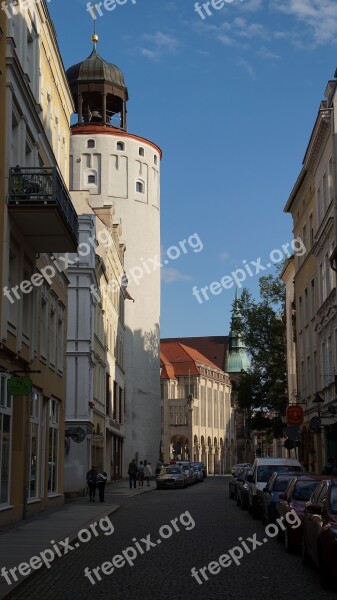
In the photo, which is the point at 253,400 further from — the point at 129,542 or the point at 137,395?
the point at 129,542

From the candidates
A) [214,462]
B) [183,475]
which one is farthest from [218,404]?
[183,475]

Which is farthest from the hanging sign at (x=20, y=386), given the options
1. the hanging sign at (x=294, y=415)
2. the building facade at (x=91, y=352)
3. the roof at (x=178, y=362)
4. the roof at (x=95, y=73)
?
the roof at (x=178, y=362)

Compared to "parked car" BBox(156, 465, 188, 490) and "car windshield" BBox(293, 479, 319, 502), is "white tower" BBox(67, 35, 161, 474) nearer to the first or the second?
"parked car" BBox(156, 465, 188, 490)

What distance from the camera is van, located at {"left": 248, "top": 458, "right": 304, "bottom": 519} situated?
79.9 feet

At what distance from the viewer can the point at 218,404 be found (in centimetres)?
14900

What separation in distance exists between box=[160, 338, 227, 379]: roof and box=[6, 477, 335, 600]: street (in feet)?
393

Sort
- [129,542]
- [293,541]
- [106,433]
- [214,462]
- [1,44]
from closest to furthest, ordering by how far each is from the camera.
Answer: [293,541], [129,542], [1,44], [106,433], [214,462]

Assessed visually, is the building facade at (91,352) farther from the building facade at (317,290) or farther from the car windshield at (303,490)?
the car windshield at (303,490)

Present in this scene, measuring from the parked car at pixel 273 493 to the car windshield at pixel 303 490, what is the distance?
121 inches

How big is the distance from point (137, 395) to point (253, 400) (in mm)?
13233

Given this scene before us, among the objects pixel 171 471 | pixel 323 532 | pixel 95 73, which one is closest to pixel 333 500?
pixel 323 532

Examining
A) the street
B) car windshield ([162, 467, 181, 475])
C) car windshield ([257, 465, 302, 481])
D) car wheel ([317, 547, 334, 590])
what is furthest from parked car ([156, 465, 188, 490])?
car wheel ([317, 547, 334, 590])

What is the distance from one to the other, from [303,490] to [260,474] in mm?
9920

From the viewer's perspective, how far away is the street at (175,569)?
11297 millimetres
